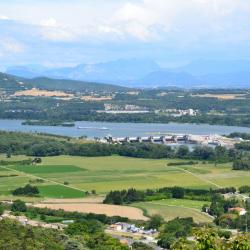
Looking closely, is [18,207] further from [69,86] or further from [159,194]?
[69,86]

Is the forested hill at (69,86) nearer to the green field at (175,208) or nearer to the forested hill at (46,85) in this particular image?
the forested hill at (46,85)

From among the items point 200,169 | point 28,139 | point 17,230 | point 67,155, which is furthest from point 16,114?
point 17,230

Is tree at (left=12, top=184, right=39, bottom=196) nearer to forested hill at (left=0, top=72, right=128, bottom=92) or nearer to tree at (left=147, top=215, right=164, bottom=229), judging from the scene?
tree at (left=147, top=215, right=164, bottom=229)

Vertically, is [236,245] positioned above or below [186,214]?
above

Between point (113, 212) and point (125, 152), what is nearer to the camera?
point (113, 212)

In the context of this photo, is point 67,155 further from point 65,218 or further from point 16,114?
point 16,114
